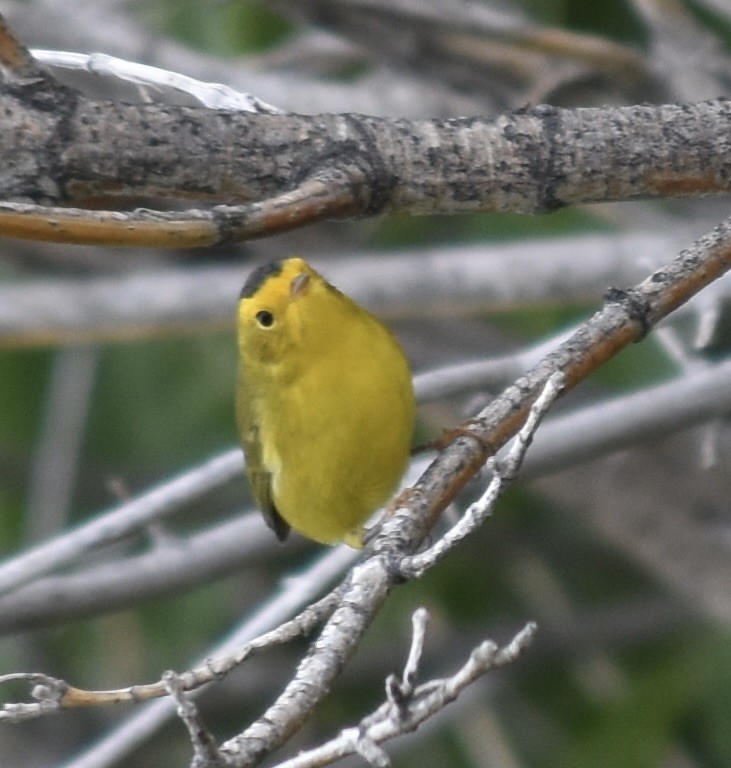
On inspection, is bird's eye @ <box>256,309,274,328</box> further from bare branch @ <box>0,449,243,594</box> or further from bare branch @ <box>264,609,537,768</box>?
bare branch @ <box>264,609,537,768</box>

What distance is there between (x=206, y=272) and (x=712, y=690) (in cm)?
205

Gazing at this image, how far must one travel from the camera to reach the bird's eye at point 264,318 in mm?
2805

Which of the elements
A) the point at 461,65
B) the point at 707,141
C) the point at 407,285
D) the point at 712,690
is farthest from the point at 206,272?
the point at 707,141

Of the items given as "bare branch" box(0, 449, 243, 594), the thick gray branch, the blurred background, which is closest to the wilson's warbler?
"bare branch" box(0, 449, 243, 594)

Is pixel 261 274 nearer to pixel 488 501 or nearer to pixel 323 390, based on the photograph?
pixel 323 390

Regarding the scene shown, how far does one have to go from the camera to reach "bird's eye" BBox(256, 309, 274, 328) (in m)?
2.80

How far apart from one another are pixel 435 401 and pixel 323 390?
945mm

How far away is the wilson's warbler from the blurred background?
49cm

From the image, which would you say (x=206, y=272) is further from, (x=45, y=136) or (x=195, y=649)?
(x=45, y=136)

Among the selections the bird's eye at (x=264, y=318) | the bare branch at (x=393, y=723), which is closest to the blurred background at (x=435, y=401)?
the bird's eye at (x=264, y=318)

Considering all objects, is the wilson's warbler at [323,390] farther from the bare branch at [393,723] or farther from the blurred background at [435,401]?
the bare branch at [393,723]

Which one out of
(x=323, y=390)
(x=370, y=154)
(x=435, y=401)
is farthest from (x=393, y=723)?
(x=435, y=401)

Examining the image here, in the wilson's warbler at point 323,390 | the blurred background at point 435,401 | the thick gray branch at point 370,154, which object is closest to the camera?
the thick gray branch at point 370,154

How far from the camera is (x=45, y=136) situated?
164cm
